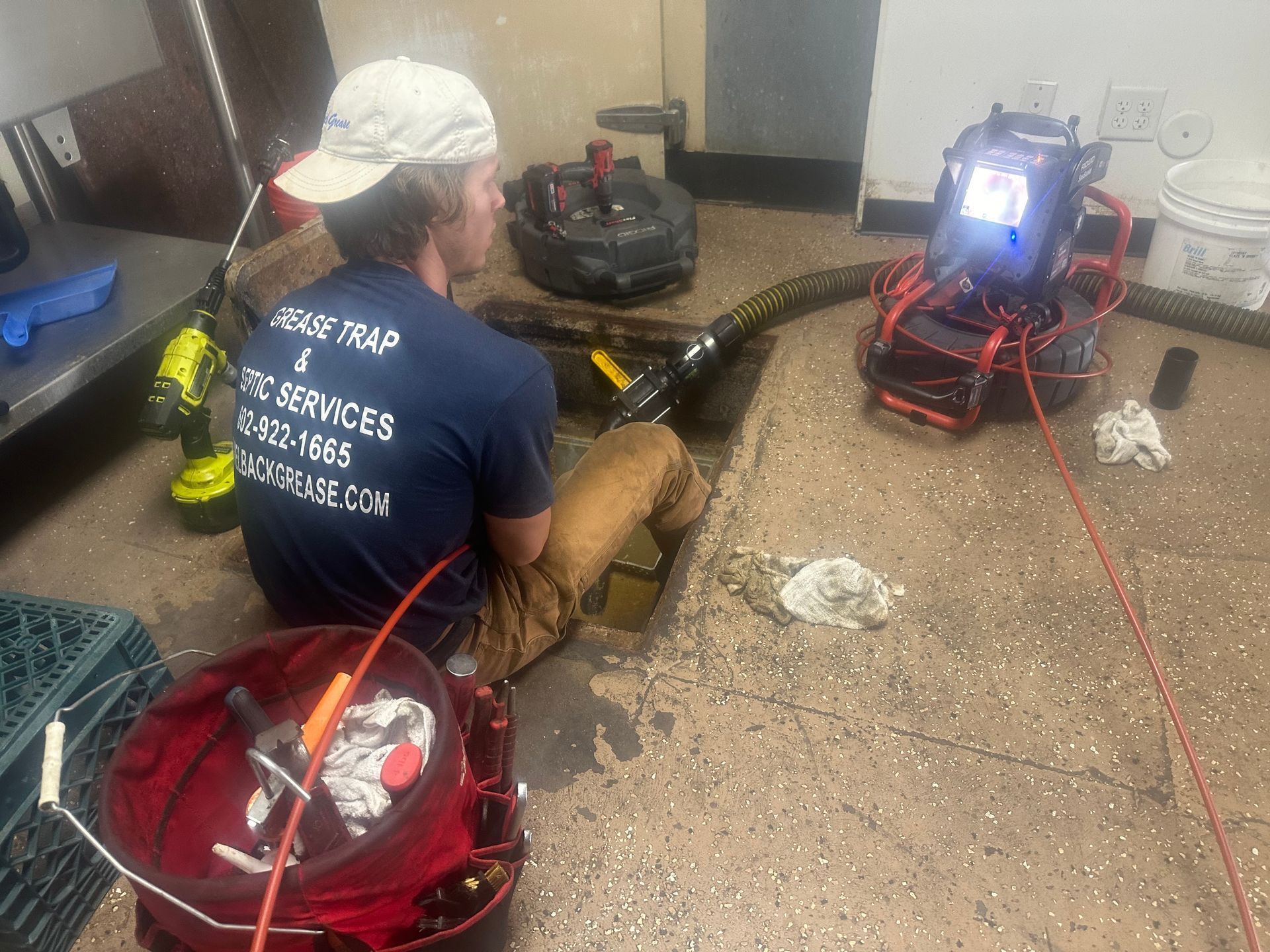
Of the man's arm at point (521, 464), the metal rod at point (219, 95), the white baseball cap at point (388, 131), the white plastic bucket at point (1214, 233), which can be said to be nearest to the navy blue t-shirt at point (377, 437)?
the man's arm at point (521, 464)

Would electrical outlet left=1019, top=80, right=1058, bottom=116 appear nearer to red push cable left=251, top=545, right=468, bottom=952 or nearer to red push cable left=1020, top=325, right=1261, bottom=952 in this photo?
red push cable left=1020, top=325, right=1261, bottom=952

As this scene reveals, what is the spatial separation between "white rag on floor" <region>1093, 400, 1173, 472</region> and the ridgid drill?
167cm

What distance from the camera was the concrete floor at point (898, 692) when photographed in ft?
3.42

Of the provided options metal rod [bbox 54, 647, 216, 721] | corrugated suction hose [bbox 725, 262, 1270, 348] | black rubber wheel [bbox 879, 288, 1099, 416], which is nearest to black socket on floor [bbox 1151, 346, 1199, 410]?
black rubber wheel [bbox 879, 288, 1099, 416]

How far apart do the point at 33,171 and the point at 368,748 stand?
2.04 m

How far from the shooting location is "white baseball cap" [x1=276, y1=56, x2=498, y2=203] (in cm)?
105

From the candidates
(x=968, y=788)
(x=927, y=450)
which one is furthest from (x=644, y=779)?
(x=927, y=450)

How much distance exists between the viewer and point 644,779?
3.88 feet

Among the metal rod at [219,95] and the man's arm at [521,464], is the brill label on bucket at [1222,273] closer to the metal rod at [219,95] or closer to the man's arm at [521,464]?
the man's arm at [521,464]

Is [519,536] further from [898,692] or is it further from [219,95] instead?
[219,95]

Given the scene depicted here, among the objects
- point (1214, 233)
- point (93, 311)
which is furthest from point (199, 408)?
point (1214, 233)

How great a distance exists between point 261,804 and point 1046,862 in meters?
0.96

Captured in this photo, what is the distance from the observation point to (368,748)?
80 cm

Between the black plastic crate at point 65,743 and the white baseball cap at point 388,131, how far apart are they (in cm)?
63
